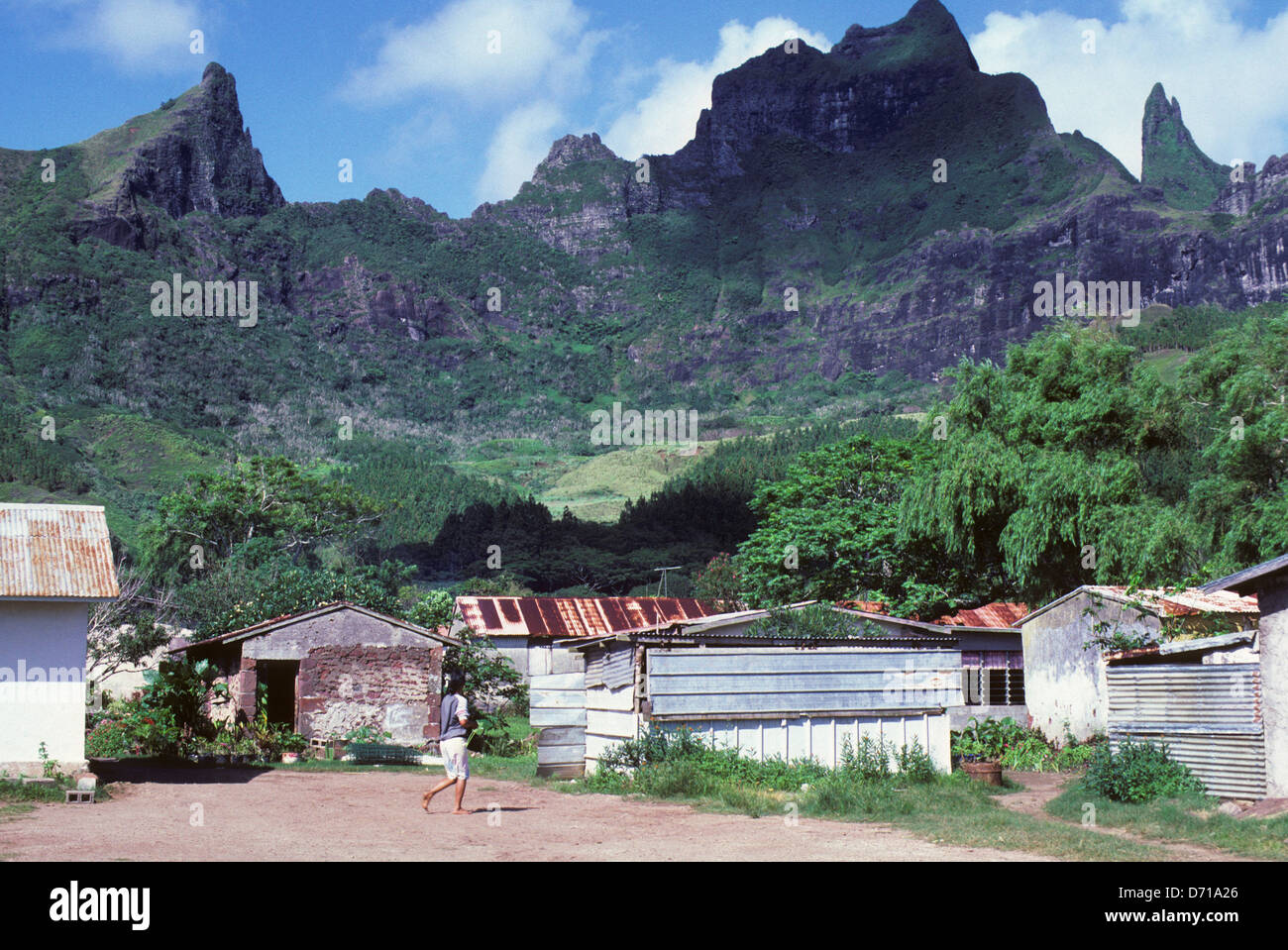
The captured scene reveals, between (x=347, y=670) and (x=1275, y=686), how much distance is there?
18818mm

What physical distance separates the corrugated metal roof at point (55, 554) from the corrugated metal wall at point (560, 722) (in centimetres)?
778

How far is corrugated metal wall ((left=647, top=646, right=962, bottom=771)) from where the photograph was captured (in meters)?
19.6

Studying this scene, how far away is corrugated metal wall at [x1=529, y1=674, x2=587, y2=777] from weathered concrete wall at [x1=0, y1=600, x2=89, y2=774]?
25.4ft

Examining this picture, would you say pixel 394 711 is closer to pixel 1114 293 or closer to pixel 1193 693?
pixel 1193 693

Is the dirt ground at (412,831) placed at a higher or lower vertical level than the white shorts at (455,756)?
lower

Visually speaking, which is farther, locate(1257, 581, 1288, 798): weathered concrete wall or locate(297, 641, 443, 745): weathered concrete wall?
locate(297, 641, 443, 745): weathered concrete wall

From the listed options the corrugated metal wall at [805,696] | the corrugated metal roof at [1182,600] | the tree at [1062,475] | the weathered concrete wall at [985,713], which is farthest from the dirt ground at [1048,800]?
the tree at [1062,475]

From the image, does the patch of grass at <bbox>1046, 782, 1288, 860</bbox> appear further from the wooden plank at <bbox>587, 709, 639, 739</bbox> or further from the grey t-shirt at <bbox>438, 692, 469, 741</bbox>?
the grey t-shirt at <bbox>438, 692, 469, 741</bbox>

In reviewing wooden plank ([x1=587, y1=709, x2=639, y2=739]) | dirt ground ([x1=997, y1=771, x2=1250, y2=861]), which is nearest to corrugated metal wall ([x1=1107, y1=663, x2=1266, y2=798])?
dirt ground ([x1=997, y1=771, x2=1250, y2=861])

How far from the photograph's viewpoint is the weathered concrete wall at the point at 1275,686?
589 inches

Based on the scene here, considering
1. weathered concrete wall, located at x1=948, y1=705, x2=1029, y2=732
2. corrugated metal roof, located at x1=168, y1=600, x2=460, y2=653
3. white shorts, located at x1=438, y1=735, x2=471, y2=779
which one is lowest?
weathered concrete wall, located at x1=948, y1=705, x2=1029, y2=732

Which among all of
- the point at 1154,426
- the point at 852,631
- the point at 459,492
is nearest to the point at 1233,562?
the point at 1154,426

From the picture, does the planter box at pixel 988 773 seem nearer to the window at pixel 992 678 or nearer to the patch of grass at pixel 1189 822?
the patch of grass at pixel 1189 822

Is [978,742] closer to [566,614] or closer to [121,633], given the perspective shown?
[566,614]
